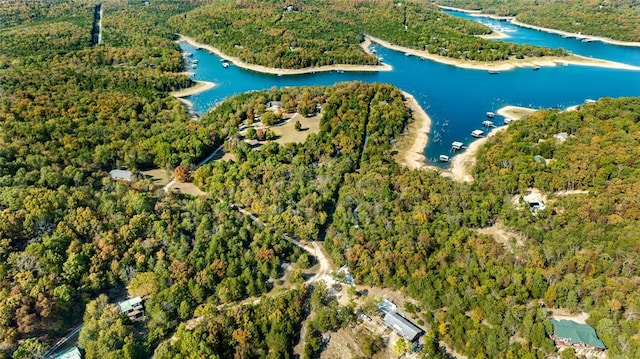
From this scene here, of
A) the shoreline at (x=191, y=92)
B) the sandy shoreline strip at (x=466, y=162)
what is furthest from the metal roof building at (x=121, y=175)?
the sandy shoreline strip at (x=466, y=162)

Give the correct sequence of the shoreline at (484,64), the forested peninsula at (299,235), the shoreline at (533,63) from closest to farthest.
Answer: the forested peninsula at (299,235), the shoreline at (484,64), the shoreline at (533,63)

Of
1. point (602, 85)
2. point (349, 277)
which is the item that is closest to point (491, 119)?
point (602, 85)

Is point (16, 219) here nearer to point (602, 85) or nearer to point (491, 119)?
point (491, 119)

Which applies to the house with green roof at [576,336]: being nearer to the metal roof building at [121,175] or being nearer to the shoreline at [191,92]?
the metal roof building at [121,175]

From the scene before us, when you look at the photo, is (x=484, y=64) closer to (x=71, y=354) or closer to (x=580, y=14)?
(x=580, y=14)

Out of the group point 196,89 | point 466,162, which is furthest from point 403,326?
point 196,89
